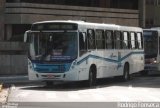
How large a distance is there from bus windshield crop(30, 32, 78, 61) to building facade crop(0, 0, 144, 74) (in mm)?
14246

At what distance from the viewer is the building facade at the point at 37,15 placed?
4194cm

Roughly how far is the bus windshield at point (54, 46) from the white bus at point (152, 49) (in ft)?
39.0

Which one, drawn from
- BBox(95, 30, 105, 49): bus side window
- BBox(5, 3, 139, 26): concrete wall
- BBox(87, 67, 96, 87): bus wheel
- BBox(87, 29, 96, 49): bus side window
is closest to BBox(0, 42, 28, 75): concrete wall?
BBox(5, 3, 139, 26): concrete wall

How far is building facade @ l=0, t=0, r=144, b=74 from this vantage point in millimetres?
41938

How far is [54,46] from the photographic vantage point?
2727cm

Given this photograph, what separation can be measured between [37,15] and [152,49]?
13948mm

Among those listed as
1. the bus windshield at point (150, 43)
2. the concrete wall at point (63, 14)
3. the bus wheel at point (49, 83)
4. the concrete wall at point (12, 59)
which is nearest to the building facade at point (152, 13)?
the concrete wall at point (63, 14)

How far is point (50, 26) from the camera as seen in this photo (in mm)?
27547

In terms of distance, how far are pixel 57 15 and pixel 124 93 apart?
27.4 meters

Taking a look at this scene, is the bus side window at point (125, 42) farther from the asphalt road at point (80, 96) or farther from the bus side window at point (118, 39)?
the asphalt road at point (80, 96)

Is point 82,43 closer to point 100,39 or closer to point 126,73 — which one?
point 100,39

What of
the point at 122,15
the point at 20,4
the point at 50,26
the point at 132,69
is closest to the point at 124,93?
the point at 50,26

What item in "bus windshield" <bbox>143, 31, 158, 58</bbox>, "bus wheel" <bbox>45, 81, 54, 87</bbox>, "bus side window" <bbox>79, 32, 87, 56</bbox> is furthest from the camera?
"bus windshield" <bbox>143, 31, 158, 58</bbox>

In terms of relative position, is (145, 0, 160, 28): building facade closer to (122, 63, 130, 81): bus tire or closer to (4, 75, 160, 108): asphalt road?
(122, 63, 130, 81): bus tire
